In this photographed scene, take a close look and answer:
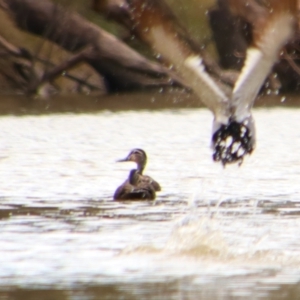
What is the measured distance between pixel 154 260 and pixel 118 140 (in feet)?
24.0

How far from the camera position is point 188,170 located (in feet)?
36.3

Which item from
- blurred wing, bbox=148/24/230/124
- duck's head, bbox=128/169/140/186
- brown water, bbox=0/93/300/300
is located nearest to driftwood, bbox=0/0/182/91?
brown water, bbox=0/93/300/300

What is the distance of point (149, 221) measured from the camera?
8.00 m

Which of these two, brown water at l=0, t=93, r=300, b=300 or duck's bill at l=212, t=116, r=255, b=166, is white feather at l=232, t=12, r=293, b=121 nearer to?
duck's bill at l=212, t=116, r=255, b=166

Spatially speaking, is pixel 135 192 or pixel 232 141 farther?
pixel 135 192

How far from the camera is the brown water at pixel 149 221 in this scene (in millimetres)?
5922

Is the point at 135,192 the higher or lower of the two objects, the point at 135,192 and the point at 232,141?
the higher

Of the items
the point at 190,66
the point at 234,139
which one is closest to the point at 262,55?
the point at 190,66

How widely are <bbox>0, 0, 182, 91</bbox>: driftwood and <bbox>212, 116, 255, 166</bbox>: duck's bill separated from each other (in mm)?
11981

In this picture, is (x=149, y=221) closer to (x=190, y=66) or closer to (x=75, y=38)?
(x=190, y=66)

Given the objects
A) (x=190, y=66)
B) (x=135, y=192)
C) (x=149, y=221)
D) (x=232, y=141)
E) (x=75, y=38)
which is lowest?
(x=149, y=221)

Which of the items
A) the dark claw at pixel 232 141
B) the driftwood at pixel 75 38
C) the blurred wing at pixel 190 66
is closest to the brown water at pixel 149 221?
the dark claw at pixel 232 141

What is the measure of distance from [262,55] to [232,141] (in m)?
0.63

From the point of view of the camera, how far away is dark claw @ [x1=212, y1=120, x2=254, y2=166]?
25.8 feet
